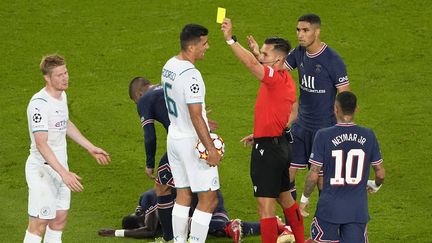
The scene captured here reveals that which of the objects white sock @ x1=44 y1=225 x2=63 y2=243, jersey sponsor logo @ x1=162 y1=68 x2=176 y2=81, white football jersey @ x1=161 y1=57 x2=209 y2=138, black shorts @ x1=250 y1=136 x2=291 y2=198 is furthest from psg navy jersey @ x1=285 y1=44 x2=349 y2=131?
white sock @ x1=44 y1=225 x2=63 y2=243

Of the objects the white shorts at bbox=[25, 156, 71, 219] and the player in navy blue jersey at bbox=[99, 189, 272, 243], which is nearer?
the white shorts at bbox=[25, 156, 71, 219]

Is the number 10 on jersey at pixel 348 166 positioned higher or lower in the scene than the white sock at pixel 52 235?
higher

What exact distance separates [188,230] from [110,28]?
34.0ft

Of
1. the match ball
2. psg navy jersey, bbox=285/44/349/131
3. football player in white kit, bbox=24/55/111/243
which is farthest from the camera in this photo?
psg navy jersey, bbox=285/44/349/131

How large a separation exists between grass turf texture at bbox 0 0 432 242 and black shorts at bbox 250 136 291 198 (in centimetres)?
140

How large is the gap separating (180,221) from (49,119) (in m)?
2.13

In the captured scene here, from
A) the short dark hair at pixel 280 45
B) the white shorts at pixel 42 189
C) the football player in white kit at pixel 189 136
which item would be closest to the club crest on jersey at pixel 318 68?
the short dark hair at pixel 280 45

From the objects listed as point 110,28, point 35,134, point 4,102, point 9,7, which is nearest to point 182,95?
point 35,134

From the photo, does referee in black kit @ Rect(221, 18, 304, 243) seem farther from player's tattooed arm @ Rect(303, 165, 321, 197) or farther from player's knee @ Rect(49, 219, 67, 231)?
player's knee @ Rect(49, 219, 67, 231)

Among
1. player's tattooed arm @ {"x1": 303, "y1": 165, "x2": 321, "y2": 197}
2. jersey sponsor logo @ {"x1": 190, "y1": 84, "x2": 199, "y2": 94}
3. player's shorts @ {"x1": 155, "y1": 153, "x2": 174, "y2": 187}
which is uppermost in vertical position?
jersey sponsor logo @ {"x1": 190, "y1": 84, "x2": 199, "y2": 94}

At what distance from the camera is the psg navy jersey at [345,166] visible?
11164 mm

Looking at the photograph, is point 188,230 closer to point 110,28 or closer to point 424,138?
point 424,138

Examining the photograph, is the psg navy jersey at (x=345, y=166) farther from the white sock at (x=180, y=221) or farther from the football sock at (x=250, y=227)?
the football sock at (x=250, y=227)

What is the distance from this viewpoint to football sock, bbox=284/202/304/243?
42.7 feet
